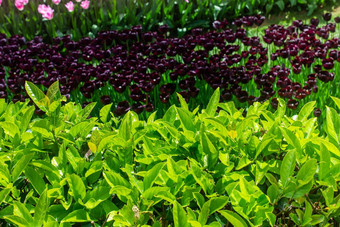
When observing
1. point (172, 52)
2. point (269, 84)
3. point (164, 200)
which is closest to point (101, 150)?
point (164, 200)

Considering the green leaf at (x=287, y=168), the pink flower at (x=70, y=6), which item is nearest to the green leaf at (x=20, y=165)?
the green leaf at (x=287, y=168)

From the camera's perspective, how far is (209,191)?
4.86 ft

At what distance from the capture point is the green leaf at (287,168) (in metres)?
1.46

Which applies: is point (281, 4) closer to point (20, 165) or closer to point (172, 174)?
point (172, 174)

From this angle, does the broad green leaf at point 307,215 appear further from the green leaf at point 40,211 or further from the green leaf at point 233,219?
the green leaf at point 40,211

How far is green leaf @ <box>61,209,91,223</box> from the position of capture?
54.5 inches

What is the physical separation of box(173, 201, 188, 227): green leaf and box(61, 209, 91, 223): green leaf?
30 cm

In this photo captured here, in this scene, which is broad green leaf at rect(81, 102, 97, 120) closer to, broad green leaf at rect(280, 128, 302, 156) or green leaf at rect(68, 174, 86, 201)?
green leaf at rect(68, 174, 86, 201)

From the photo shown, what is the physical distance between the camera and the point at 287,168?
1.46 m

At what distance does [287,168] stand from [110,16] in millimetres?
5397

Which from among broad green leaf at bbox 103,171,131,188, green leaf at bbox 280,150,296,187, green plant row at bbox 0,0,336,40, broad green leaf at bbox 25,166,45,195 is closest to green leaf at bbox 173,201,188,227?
broad green leaf at bbox 103,171,131,188

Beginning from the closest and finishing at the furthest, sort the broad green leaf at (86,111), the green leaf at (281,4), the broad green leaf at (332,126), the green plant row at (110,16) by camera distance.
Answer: the broad green leaf at (332,126) → the broad green leaf at (86,111) → the green plant row at (110,16) → the green leaf at (281,4)

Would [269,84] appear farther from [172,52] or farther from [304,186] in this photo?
[304,186]

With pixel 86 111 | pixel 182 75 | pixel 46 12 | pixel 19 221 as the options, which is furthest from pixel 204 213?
pixel 46 12
